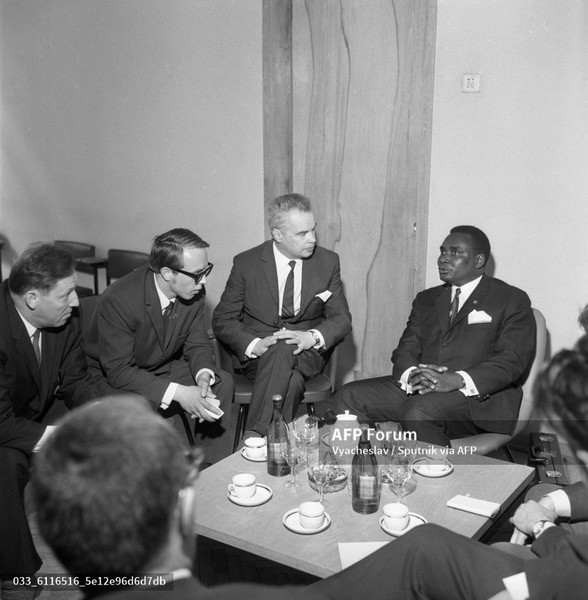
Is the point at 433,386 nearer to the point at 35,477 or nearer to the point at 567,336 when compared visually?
the point at 567,336

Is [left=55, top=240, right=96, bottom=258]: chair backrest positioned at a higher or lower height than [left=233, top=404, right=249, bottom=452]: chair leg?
higher

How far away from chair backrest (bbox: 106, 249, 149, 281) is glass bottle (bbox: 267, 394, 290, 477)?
3.28 m

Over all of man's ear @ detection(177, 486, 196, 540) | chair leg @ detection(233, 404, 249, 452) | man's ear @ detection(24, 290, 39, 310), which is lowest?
chair leg @ detection(233, 404, 249, 452)

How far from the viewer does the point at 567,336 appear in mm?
3975

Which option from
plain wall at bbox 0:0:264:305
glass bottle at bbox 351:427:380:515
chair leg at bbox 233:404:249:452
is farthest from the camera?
plain wall at bbox 0:0:264:305

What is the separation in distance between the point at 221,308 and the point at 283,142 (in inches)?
57.5

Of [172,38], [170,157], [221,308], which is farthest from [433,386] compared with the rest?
[172,38]

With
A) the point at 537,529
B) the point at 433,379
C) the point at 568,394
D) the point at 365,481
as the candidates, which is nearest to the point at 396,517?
the point at 365,481

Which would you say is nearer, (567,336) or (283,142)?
(567,336)

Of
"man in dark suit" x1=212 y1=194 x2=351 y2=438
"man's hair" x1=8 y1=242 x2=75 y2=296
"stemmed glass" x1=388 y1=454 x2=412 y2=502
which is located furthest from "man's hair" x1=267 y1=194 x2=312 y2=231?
"stemmed glass" x1=388 y1=454 x2=412 y2=502

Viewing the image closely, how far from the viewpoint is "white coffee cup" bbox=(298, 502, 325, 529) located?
91.4 inches

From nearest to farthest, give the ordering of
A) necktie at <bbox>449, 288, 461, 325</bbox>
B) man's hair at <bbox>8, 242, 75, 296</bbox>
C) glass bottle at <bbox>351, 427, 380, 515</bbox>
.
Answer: glass bottle at <bbox>351, 427, 380, 515</bbox>, man's hair at <bbox>8, 242, 75, 296</bbox>, necktie at <bbox>449, 288, 461, 325</bbox>

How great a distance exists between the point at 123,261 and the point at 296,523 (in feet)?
12.8

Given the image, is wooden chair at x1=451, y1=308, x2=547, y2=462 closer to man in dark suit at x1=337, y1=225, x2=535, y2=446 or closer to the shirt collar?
man in dark suit at x1=337, y1=225, x2=535, y2=446
